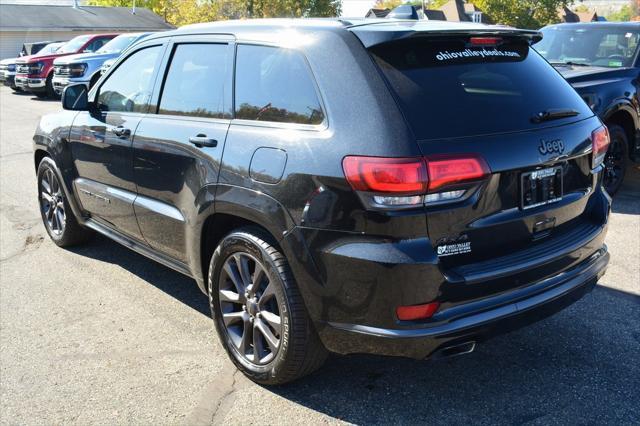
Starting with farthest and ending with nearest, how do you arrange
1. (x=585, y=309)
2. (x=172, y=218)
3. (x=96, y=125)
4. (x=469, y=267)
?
(x=96, y=125) → (x=585, y=309) → (x=172, y=218) → (x=469, y=267)

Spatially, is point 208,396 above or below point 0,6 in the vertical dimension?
above

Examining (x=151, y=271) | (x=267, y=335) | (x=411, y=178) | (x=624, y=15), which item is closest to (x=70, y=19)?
(x=151, y=271)

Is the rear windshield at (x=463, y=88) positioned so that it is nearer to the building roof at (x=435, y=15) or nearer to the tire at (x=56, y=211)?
the tire at (x=56, y=211)

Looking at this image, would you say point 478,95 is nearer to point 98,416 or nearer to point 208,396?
point 208,396

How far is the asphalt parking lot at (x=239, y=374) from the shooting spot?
3.18 meters

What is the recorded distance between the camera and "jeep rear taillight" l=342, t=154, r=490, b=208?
8.81 ft

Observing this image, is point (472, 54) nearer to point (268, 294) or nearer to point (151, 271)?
point (268, 294)

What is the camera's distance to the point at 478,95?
3.05m

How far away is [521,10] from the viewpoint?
6197 centimetres

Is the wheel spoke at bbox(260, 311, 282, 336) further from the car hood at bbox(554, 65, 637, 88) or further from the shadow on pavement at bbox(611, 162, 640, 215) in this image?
the car hood at bbox(554, 65, 637, 88)

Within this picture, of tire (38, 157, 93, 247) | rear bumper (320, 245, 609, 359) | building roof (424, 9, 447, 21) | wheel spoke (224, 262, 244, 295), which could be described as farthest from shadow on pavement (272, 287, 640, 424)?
building roof (424, 9, 447, 21)

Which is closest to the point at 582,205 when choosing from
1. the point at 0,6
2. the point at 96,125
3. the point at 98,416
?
the point at 98,416

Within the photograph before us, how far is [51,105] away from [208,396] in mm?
17893

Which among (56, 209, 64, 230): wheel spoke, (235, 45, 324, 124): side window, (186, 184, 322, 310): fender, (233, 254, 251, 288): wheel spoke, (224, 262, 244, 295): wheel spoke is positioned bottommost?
(56, 209, 64, 230): wheel spoke
